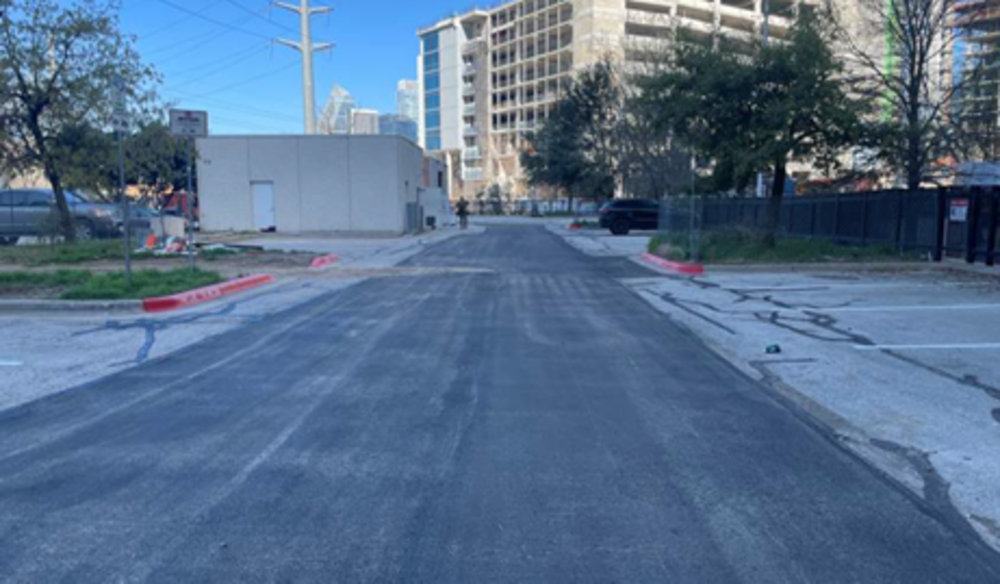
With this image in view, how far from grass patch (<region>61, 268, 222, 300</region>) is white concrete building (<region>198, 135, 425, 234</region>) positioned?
19744 mm

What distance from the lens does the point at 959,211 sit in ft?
57.2

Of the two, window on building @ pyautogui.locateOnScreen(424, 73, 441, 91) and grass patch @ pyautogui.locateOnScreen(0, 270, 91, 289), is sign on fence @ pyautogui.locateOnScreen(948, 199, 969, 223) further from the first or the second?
window on building @ pyautogui.locateOnScreen(424, 73, 441, 91)

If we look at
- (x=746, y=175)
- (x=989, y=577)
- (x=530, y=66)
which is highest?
(x=530, y=66)

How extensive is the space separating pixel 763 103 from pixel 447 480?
645 inches

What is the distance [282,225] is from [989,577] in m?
34.4

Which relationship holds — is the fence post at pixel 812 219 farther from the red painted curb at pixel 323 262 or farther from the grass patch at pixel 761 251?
the red painted curb at pixel 323 262

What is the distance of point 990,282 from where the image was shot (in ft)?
47.1

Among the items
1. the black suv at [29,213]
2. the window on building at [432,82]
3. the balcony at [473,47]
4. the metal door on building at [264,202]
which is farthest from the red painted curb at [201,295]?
the window on building at [432,82]

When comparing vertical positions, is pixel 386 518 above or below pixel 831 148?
below

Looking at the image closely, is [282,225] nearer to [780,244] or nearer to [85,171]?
[85,171]

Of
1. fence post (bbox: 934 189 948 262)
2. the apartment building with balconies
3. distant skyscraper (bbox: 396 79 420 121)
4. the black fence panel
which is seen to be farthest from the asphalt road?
distant skyscraper (bbox: 396 79 420 121)

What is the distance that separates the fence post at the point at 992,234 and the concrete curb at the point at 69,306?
17.2 m

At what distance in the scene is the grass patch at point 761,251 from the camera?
18438 millimetres

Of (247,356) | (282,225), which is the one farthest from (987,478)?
(282,225)
